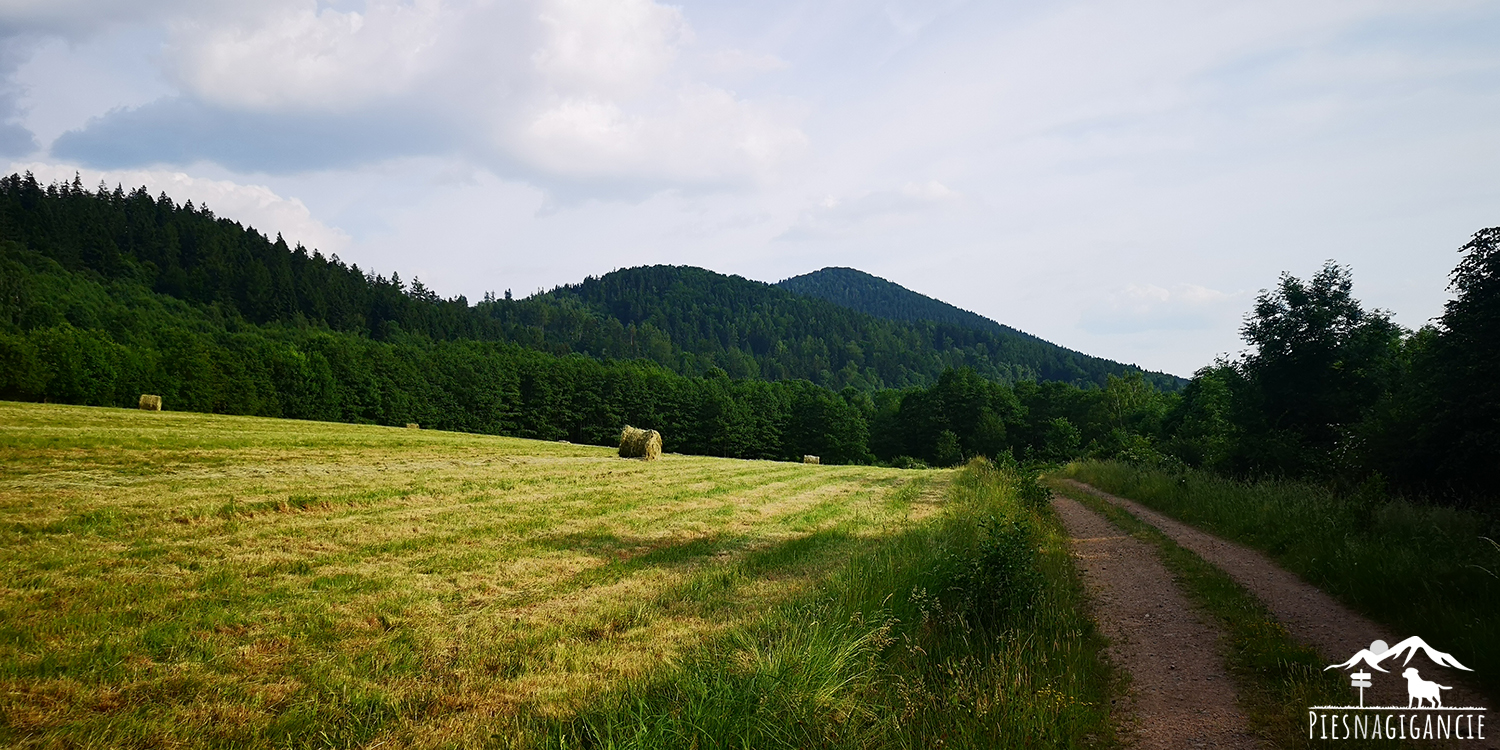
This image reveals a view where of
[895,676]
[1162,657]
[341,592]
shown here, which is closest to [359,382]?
[341,592]

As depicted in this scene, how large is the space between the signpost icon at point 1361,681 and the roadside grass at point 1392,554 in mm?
834

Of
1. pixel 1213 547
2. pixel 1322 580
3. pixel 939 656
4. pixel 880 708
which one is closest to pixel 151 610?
pixel 880 708

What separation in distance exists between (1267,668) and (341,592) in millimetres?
10760

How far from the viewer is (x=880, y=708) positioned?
5.51 metres

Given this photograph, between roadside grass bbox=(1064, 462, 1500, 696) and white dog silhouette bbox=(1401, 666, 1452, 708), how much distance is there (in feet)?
1.54

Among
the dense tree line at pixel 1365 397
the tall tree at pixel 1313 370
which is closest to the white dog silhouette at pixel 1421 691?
the dense tree line at pixel 1365 397

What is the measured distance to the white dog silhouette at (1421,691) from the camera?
565cm

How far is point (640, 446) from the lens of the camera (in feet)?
123

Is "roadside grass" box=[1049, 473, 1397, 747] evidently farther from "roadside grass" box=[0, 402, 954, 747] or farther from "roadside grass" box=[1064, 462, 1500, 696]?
"roadside grass" box=[0, 402, 954, 747]

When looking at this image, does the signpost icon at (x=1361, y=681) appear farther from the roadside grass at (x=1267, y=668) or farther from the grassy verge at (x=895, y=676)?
the grassy verge at (x=895, y=676)

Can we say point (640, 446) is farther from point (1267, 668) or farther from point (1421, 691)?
point (1421, 691)

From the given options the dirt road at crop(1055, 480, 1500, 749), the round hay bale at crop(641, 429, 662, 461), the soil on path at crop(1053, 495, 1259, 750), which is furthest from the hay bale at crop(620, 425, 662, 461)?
the soil on path at crop(1053, 495, 1259, 750)

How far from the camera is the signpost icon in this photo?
583cm

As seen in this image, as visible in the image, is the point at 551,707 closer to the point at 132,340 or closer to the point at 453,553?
the point at 453,553
